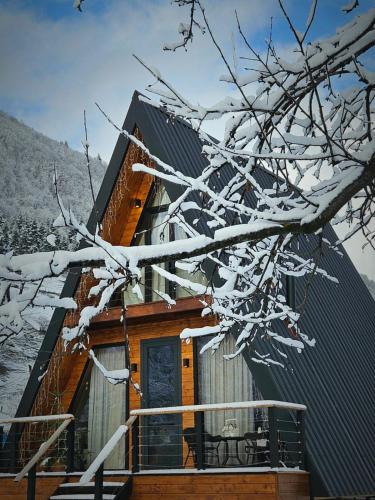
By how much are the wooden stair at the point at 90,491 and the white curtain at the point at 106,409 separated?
72.1 inches

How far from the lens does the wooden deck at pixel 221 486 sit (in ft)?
27.8

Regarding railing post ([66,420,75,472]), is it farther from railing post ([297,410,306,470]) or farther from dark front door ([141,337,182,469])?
railing post ([297,410,306,470])

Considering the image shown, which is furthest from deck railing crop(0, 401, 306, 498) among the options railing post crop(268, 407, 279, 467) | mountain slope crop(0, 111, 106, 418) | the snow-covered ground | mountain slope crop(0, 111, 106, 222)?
mountain slope crop(0, 111, 106, 222)

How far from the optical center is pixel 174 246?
4.01 m

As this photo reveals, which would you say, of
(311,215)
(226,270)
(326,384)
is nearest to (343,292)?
(326,384)

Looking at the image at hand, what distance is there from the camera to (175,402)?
37.9ft

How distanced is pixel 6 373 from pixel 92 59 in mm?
28509

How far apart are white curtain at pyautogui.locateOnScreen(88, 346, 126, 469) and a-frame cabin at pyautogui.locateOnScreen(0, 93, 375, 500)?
20 millimetres

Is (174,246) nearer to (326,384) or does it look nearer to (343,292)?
(326,384)

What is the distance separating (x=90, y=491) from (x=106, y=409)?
2.61 meters

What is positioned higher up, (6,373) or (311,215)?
(6,373)

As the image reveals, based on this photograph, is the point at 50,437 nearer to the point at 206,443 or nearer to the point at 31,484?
the point at 31,484

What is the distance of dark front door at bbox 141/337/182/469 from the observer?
11.3 m

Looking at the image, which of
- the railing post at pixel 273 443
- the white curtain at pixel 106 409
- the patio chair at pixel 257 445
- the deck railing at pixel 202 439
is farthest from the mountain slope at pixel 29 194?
the railing post at pixel 273 443
